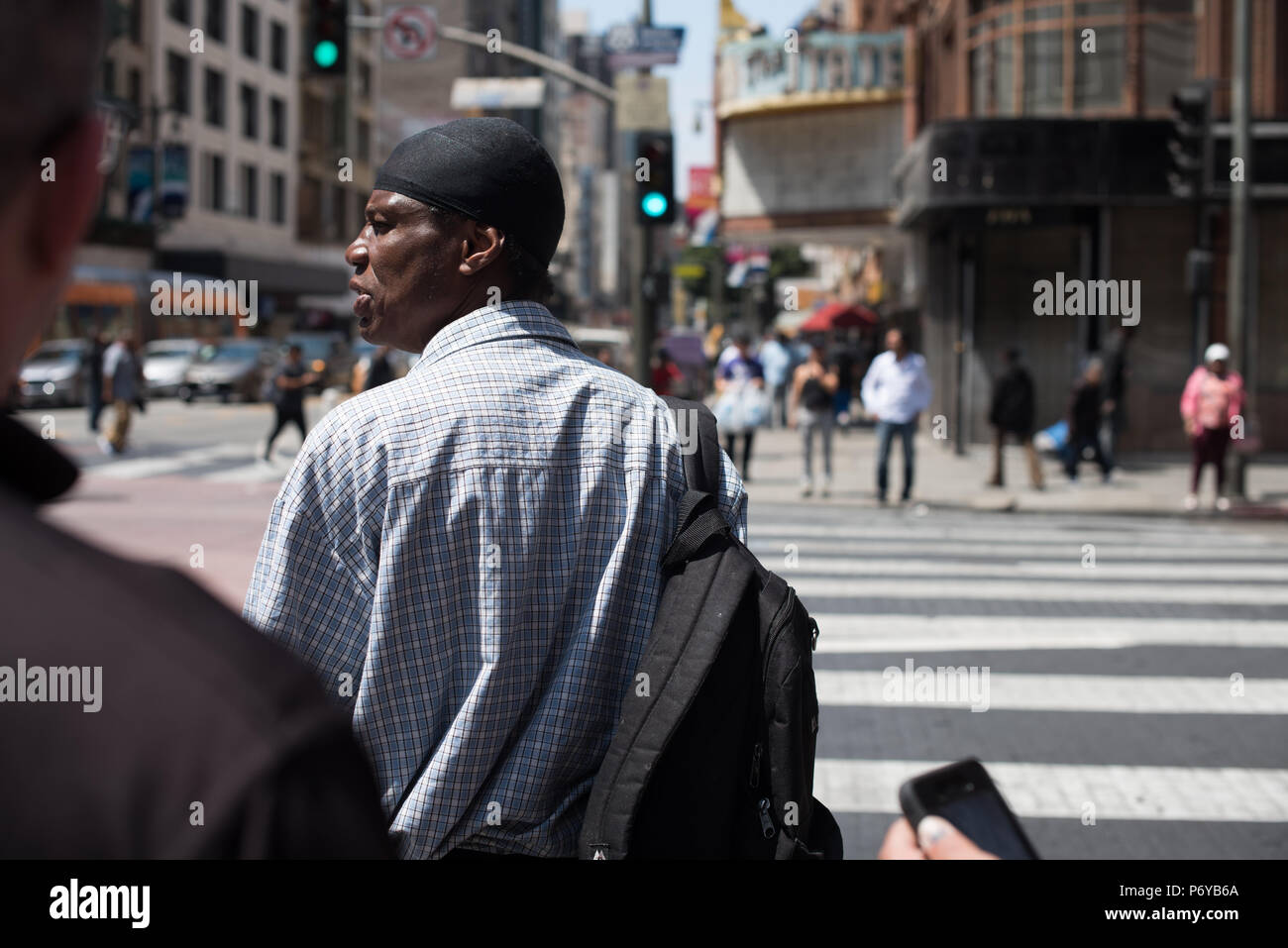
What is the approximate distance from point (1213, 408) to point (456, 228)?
1531 centimetres

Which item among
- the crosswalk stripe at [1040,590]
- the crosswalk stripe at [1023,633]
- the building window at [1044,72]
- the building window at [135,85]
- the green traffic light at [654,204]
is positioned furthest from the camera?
the building window at [135,85]

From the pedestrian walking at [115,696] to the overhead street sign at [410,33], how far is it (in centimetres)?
1765

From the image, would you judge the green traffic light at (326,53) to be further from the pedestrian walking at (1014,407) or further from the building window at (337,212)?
the building window at (337,212)

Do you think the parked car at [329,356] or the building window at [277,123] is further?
the building window at [277,123]

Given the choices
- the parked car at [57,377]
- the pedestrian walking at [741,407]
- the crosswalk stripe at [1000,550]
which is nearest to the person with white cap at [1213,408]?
the crosswalk stripe at [1000,550]

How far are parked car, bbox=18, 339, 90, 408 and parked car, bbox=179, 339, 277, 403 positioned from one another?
3486 mm

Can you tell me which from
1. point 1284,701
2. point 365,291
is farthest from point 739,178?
point 365,291

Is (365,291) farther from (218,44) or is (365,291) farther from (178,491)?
(218,44)

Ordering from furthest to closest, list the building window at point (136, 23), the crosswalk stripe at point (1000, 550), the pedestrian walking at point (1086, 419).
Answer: the building window at point (136, 23)
the pedestrian walking at point (1086, 419)
the crosswalk stripe at point (1000, 550)

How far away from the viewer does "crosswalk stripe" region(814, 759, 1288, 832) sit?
5.97 meters

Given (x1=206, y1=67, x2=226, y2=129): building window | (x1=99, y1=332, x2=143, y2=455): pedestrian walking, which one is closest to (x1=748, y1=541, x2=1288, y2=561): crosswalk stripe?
(x1=99, y1=332, x2=143, y2=455): pedestrian walking

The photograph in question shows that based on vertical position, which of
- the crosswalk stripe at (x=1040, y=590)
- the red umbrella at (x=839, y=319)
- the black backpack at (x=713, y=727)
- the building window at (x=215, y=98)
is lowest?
the crosswalk stripe at (x=1040, y=590)

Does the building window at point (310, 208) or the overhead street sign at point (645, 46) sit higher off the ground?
the building window at point (310, 208)

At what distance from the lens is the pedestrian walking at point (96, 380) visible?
83.6 feet
